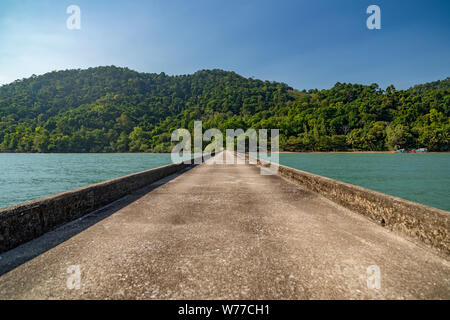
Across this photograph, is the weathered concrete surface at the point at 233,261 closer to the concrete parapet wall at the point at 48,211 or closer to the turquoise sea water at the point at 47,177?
the concrete parapet wall at the point at 48,211

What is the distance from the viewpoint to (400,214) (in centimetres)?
375

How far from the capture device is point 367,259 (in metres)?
2.88

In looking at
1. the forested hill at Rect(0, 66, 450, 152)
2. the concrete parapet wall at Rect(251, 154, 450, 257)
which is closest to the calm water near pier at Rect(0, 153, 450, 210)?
the concrete parapet wall at Rect(251, 154, 450, 257)

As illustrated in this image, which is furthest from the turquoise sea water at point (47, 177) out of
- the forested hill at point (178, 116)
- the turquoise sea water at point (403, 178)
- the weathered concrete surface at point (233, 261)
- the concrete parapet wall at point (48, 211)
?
the forested hill at point (178, 116)

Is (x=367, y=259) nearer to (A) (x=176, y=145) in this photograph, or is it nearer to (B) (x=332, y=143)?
(A) (x=176, y=145)

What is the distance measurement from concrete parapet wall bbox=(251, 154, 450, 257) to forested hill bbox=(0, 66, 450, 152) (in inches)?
4290

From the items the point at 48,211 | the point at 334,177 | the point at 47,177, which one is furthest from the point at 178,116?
the point at 48,211

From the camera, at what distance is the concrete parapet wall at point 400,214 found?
305cm

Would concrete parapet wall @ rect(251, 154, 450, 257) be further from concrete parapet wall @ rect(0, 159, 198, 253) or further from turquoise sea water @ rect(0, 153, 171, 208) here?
turquoise sea water @ rect(0, 153, 171, 208)

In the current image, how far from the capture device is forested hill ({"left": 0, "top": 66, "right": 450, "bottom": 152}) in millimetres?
107750

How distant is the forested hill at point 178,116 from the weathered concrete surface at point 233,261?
109466mm

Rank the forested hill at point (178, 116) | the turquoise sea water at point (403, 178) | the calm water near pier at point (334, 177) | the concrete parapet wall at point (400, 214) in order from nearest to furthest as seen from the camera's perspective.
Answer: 1. the concrete parapet wall at point (400, 214)
2. the turquoise sea water at point (403, 178)
3. the calm water near pier at point (334, 177)
4. the forested hill at point (178, 116)
